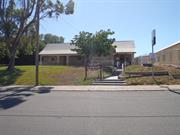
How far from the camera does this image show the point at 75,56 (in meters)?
57.9

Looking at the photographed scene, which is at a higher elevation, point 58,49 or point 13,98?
point 58,49

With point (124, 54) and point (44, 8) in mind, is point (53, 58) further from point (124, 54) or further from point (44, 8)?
point (44, 8)

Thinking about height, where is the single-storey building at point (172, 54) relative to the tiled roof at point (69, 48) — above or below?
below

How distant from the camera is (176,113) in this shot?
1097cm

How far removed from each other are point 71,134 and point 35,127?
4.51ft

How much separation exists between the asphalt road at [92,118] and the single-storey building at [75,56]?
35.8 metres

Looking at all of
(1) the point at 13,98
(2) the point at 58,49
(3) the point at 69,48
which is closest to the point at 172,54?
(1) the point at 13,98

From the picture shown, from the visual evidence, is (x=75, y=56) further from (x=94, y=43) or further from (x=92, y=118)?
(x=92, y=118)

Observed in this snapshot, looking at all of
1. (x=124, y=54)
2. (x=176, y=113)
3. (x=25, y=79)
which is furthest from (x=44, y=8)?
(x=176, y=113)

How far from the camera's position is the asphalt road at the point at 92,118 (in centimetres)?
855

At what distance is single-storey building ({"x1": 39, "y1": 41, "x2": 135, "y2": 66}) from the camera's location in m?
51.6

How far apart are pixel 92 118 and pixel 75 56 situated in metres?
47.7

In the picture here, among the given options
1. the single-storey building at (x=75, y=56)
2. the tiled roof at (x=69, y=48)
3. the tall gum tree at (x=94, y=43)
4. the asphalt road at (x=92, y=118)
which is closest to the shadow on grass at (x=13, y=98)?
the asphalt road at (x=92, y=118)

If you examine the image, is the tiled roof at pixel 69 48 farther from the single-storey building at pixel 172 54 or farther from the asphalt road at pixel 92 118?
the asphalt road at pixel 92 118
